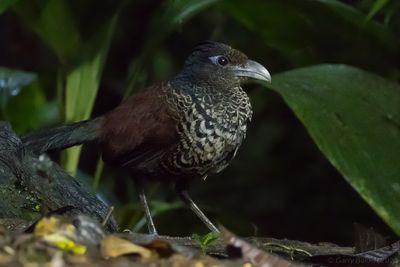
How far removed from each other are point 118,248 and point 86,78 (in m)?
2.80

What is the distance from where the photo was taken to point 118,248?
2.23 metres

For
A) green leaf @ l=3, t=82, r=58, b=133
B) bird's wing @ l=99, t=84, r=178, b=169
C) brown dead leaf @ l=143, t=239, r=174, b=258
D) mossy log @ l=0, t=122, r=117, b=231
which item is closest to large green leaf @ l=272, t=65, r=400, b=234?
bird's wing @ l=99, t=84, r=178, b=169

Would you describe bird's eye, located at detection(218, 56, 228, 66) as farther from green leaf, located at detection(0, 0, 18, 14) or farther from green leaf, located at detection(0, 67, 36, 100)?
green leaf, located at detection(0, 67, 36, 100)

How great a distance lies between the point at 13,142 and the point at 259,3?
4.94 ft

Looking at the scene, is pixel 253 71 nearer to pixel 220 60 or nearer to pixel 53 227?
pixel 220 60

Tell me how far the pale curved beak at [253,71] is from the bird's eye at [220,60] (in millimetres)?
43

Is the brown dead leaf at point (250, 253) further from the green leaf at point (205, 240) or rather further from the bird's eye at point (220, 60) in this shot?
the bird's eye at point (220, 60)

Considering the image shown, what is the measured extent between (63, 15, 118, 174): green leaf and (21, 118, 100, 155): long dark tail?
26.2 inches

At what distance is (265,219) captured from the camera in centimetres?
684

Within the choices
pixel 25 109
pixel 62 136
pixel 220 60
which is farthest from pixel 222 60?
pixel 25 109

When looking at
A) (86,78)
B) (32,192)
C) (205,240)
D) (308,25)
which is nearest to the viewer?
(205,240)

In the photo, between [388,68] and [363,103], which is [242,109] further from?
[388,68]

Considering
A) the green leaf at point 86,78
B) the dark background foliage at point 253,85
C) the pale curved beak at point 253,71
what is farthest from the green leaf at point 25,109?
the pale curved beak at point 253,71

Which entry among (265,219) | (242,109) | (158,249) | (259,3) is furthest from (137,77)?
(158,249)
